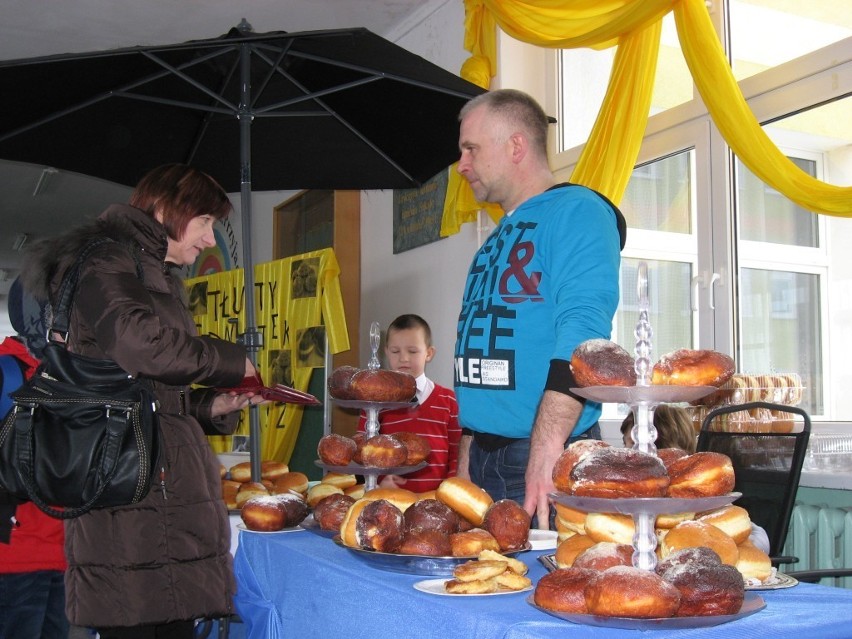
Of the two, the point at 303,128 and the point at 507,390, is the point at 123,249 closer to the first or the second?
the point at 507,390

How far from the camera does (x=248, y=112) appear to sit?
2.88 m

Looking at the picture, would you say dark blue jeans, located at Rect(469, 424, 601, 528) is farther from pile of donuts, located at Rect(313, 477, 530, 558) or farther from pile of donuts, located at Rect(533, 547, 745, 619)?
pile of donuts, located at Rect(533, 547, 745, 619)

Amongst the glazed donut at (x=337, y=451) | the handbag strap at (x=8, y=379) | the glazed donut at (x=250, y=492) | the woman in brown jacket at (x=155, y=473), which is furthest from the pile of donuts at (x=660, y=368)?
the handbag strap at (x=8, y=379)

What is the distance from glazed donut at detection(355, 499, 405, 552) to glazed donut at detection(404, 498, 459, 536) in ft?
0.06

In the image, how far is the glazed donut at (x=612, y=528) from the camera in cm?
112

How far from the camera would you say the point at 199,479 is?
1.86 metres

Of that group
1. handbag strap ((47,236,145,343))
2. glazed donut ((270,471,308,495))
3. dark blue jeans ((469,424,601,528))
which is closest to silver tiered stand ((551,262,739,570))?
dark blue jeans ((469,424,601,528))

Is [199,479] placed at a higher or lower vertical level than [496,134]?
lower

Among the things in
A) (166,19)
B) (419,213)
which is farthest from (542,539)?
(166,19)


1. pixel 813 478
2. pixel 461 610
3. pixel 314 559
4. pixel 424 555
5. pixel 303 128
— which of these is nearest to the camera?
pixel 461 610

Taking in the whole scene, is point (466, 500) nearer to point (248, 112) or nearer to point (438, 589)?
point (438, 589)

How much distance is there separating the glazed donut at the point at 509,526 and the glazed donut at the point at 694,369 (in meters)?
0.36

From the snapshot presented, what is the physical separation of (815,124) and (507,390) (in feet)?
6.31

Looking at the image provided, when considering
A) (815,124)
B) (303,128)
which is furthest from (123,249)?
(815,124)
